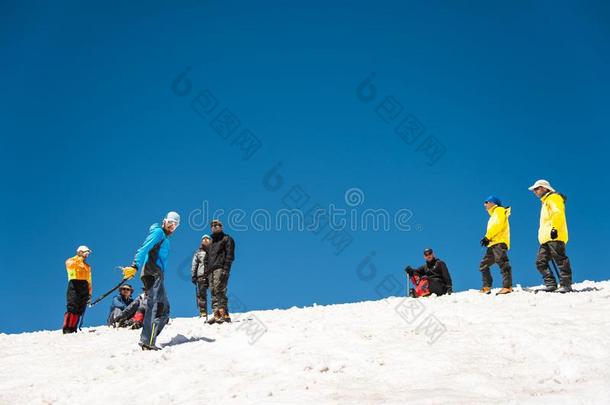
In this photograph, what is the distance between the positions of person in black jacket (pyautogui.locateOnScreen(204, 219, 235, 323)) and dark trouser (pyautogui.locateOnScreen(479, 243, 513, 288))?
6.53 meters

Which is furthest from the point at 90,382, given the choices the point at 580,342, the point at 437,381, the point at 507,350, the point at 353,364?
the point at 580,342

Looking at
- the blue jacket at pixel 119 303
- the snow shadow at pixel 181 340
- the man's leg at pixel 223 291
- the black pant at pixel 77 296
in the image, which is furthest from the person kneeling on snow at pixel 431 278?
the black pant at pixel 77 296

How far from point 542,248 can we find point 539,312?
3.14 m

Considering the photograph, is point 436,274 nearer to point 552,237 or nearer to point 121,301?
point 552,237

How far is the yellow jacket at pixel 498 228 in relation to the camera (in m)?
13.1

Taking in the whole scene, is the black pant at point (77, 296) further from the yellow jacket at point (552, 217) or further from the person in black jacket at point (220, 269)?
the yellow jacket at point (552, 217)

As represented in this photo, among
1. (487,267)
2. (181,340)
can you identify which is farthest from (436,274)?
(181,340)

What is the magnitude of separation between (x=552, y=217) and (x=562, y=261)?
103 centimetres

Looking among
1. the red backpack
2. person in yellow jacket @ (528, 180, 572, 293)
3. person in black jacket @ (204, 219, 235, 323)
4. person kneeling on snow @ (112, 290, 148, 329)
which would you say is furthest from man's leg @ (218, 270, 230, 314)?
person in yellow jacket @ (528, 180, 572, 293)

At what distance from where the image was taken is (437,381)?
5.88 m

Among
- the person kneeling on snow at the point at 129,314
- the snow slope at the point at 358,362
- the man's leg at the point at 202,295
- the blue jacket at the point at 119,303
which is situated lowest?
the snow slope at the point at 358,362

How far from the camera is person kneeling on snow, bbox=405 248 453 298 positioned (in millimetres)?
14227

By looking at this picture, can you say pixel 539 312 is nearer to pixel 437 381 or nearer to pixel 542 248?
pixel 542 248

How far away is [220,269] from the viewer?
11.9 meters
